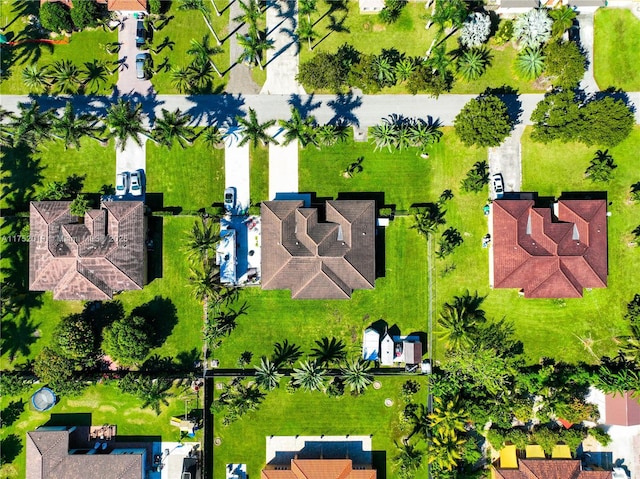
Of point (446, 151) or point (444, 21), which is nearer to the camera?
point (444, 21)

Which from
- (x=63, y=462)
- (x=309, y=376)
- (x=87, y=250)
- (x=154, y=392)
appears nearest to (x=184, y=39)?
(x=87, y=250)

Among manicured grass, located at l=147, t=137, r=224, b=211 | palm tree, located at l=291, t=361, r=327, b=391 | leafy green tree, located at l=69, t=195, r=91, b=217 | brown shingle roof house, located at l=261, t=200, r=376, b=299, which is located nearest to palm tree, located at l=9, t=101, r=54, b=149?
leafy green tree, located at l=69, t=195, r=91, b=217

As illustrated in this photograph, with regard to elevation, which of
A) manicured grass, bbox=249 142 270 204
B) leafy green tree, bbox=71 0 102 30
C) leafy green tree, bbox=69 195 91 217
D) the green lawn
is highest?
leafy green tree, bbox=71 0 102 30

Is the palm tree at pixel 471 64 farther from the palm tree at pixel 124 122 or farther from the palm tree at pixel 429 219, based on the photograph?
the palm tree at pixel 124 122

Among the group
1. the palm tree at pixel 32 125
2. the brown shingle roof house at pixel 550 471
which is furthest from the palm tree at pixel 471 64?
the palm tree at pixel 32 125

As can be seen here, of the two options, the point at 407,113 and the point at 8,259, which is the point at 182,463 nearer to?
the point at 8,259

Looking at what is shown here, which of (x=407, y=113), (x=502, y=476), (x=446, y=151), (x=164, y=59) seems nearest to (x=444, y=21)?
(x=407, y=113)

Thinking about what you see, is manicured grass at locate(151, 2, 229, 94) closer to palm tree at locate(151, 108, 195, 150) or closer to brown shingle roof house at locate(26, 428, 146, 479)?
palm tree at locate(151, 108, 195, 150)
